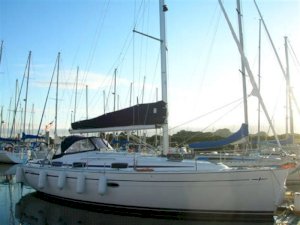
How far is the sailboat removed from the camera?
1098 centimetres

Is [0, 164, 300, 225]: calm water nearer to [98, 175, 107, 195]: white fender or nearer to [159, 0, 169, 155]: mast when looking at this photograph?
[98, 175, 107, 195]: white fender

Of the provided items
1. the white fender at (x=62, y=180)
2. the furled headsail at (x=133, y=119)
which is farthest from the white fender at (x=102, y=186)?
the furled headsail at (x=133, y=119)

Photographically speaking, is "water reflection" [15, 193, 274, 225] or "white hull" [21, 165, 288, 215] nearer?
"white hull" [21, 165, 288, 215]

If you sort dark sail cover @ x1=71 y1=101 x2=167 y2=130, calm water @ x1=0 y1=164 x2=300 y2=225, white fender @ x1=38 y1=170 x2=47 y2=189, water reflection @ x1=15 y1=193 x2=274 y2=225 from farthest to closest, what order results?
white fender @ x1=38 y1=170 x2=47 y2=189 < dark sail cover @ x1=71 y1=101 x2=167 y2=130 < water reflection @ x1=15 y1=193 x2=274 y2=225 < calm water @ x1=0 y1=164 x2=300 y2=225

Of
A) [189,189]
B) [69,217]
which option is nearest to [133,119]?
[189,189]

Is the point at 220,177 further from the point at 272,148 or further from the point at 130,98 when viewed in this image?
the point at 130,98

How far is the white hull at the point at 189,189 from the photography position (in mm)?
10945

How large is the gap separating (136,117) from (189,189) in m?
3.80

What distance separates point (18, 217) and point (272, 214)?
25.5 feet

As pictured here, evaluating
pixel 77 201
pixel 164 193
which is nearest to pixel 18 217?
pixel 77 201

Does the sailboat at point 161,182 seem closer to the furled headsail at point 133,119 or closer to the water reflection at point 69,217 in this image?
the furled headsail at point 133,119

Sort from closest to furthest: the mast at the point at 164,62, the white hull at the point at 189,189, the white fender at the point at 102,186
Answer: the white hull at the point at 189,189 < the white fender at the point at 102,186 < the mast at the point at 164,62

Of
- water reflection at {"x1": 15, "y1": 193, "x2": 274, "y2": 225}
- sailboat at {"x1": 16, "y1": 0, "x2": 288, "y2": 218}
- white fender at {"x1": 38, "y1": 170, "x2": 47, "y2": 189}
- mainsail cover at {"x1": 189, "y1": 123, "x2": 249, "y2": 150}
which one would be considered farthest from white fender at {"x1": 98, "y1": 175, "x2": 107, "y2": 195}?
mainsail cover at {"x1": 189, "y1": 123, "x2": 249, "y2": 150}

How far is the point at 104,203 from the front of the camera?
1269cm
